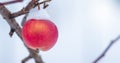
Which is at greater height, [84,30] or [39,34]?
[84,30]

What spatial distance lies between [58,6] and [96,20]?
18 cm

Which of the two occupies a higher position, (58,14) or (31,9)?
(58,14)

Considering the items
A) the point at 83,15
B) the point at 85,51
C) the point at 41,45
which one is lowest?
the point at 41,45

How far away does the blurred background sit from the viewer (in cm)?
98

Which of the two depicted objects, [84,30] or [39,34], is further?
[84,30]

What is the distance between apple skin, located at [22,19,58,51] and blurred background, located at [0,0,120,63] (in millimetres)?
533

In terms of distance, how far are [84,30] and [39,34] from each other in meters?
0.62

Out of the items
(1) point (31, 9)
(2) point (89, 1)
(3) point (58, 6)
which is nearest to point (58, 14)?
(3) point (58, 6)

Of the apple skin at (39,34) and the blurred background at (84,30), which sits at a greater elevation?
the blurred background at (84,30)

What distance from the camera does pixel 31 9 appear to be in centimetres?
40

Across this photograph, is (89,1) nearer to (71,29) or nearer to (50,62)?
(71,29)

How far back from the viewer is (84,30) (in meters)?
1.02

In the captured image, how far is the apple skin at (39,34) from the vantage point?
0.41 m

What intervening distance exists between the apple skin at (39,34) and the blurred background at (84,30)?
53 centimetres
